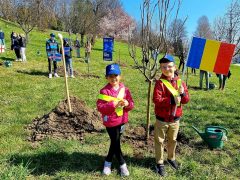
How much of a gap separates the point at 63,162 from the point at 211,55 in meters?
3.49

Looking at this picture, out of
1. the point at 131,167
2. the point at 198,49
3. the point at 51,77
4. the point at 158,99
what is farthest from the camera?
the point at 51,77

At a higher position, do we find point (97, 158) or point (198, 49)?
point (198, 49)

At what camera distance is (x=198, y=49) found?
614 centimetres

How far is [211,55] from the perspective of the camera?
6.09 meters

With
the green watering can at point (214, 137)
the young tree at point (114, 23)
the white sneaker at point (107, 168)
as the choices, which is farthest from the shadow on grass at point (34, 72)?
the young tree at point (114, 23)

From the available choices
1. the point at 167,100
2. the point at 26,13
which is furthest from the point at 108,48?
the point at 167,100

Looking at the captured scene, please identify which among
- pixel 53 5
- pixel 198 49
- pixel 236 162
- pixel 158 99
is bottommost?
pixel 236 162

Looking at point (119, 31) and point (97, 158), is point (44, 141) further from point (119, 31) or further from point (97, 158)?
point (119, 31)

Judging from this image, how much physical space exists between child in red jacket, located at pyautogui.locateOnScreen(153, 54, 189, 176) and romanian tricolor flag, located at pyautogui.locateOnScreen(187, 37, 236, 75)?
47.6 inches

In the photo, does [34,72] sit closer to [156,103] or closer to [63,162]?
[63,162]

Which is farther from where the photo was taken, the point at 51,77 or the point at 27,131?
the point at 51,77

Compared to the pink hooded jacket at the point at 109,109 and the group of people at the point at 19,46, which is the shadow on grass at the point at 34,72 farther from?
the pink hooded jacket at the point at 109,109

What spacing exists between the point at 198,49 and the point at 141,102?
15.7 ft

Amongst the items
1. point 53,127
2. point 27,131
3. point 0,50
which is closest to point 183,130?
point 53,127
